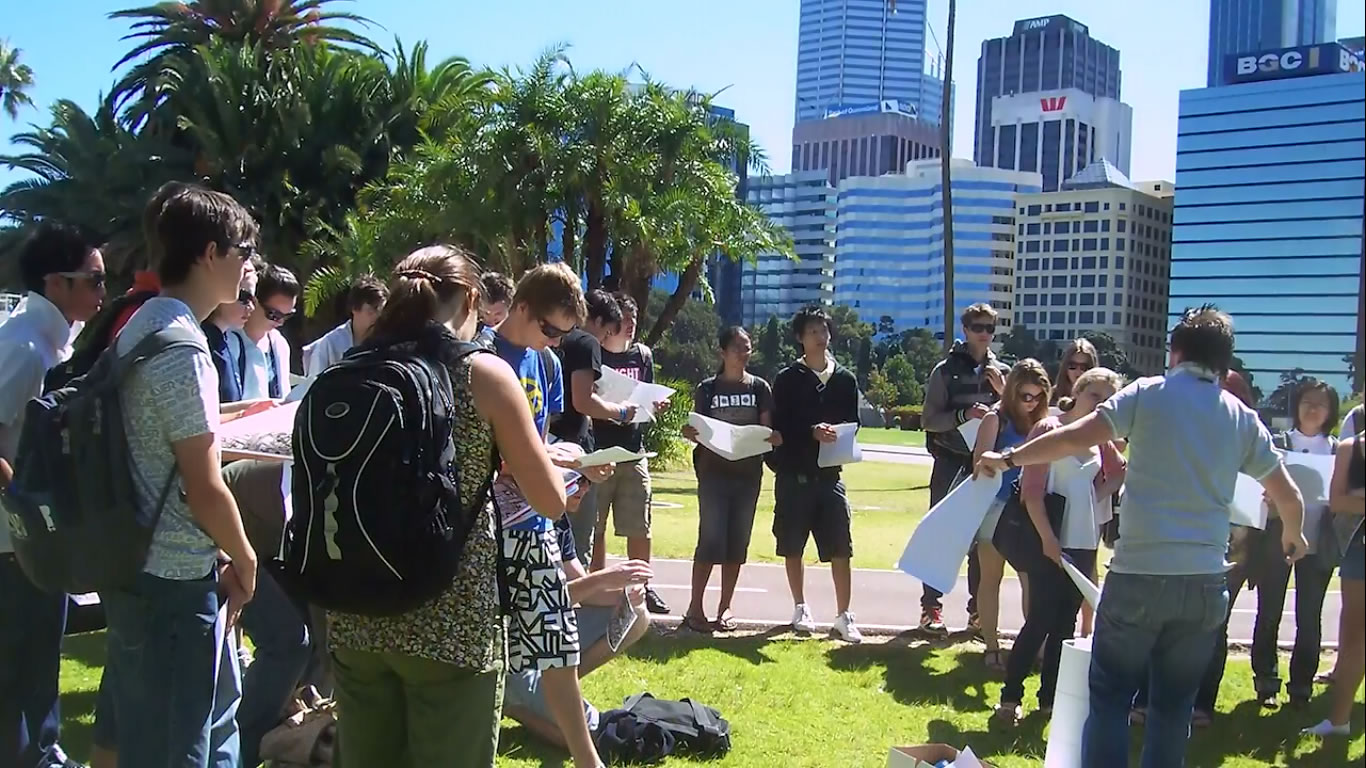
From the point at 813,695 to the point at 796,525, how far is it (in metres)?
1.52

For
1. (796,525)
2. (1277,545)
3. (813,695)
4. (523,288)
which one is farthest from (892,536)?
(523,288)

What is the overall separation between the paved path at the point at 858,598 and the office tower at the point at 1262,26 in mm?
5476

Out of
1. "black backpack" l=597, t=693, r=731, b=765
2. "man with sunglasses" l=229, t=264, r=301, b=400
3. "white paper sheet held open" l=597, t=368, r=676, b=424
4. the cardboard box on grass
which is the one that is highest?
"man with sunglasses" l=229, t=264, r=301, b=400

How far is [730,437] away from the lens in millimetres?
6719

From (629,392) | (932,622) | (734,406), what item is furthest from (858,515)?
(629,392)

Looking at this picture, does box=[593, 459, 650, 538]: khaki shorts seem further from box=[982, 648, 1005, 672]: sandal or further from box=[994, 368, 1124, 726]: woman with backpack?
box=[994, 368, 1124, 726]: woman with backpack

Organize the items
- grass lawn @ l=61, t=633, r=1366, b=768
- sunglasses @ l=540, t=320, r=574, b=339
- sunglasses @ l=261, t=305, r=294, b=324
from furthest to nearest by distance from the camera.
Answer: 1. sunglasses @ l=261, t=305, r=294, b=324
2. grass lawn @ l=61, t=633, r=1366, b=768
3. sunglasses @ l=540, t=320, r=574, b=339

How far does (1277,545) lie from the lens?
174 inches

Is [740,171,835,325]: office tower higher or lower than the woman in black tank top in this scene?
higher

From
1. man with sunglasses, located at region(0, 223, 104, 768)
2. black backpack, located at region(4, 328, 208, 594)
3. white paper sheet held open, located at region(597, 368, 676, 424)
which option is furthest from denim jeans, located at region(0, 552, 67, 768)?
white paper sheet held open, located at region(597, 368, 676, 424)

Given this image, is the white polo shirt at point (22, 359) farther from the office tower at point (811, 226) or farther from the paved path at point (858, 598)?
the office tower at point (811, 226)

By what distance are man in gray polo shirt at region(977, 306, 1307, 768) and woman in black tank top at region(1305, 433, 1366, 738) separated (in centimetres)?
157

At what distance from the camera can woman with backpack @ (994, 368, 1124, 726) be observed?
5281 mm

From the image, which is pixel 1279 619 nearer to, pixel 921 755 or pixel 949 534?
pixel 949 534
